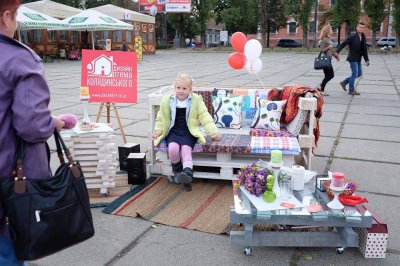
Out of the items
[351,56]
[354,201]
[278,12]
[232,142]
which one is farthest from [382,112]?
[278,12]

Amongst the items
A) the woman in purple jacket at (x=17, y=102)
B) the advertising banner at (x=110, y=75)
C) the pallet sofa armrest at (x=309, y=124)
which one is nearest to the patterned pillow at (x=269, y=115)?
the pallet sofa armrest at (x=309, y=124)

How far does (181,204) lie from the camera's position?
4020mm

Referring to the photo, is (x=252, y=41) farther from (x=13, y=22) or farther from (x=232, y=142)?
(x=13, y=22)

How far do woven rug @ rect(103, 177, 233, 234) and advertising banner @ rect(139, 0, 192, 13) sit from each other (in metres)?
38.7

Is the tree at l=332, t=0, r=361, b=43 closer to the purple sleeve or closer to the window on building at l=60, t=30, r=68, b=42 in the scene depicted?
the window on building at l=60, t=30, r=68, b=42

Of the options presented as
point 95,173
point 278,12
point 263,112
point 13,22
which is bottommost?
point 95,173

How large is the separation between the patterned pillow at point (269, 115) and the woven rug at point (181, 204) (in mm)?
887

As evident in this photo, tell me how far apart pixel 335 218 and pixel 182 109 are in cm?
210

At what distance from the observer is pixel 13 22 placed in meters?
1.86

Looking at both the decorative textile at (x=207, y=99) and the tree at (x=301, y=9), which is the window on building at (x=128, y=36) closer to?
the tree at (x=301, y=9)

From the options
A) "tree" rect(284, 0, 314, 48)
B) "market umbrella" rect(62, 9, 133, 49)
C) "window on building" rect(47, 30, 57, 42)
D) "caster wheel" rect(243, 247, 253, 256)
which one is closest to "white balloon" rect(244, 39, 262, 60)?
"caster wheel" rect(243, 247, 253, 256)

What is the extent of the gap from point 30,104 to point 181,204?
8.10 feet

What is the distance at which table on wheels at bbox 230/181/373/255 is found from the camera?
9.92 feet

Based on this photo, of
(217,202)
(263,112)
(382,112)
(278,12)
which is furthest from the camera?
(278,12)
